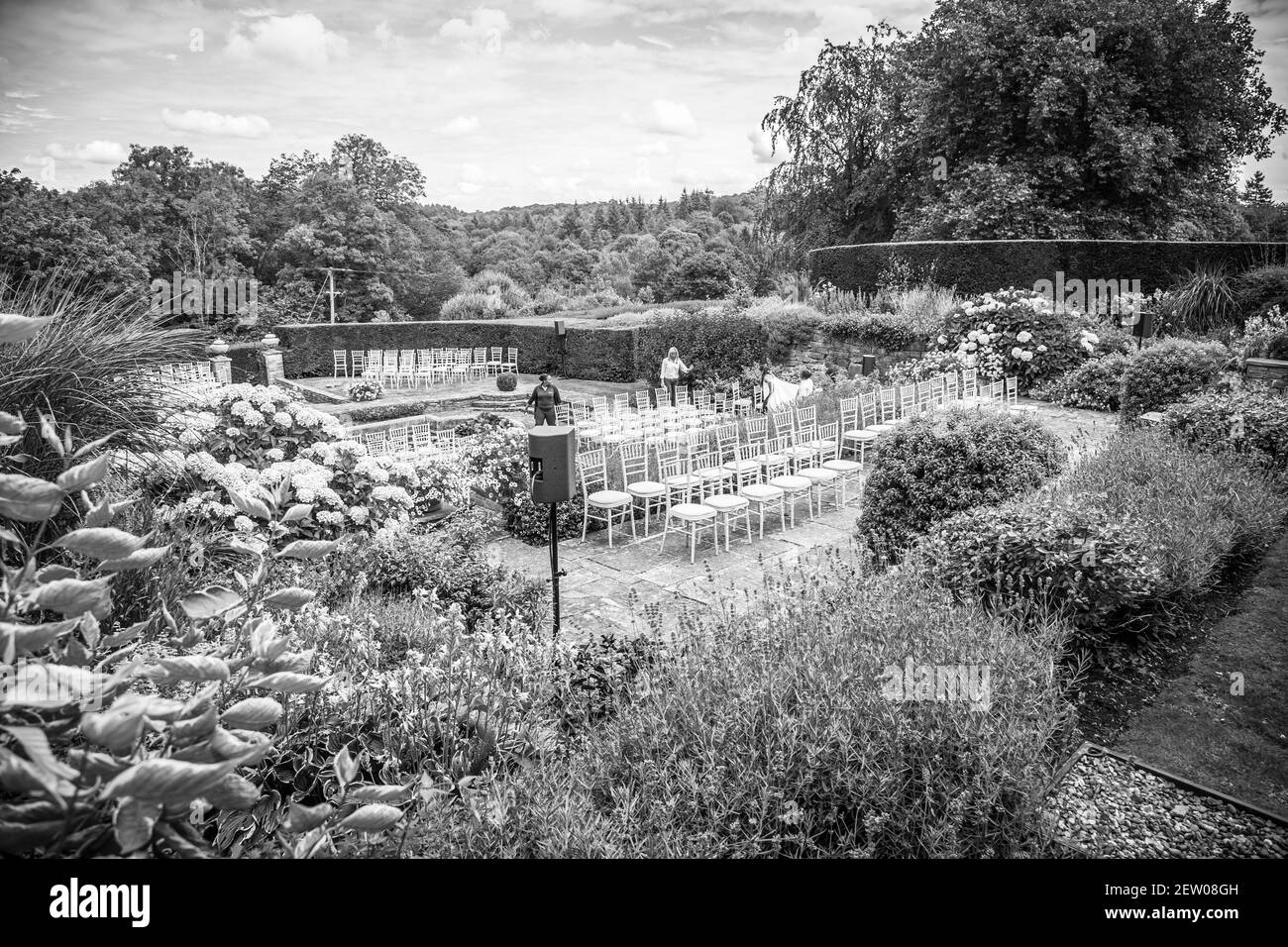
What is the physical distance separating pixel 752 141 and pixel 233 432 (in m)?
24.2

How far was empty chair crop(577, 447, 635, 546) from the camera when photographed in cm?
747

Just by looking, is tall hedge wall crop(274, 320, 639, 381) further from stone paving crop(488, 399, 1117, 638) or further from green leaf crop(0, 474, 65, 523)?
green leaf crop(0, 474, 65, 523)

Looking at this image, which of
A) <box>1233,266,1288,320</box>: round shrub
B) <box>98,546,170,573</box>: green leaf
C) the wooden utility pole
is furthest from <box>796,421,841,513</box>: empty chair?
the wooden utility pole

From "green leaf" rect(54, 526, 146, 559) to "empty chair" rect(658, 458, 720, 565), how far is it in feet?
18.5

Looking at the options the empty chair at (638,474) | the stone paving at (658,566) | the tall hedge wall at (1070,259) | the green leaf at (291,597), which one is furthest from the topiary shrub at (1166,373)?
the green leaf at (291,597)

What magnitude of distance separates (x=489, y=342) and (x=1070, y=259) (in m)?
14.5

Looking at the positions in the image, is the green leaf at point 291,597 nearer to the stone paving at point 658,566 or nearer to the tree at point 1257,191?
the stone paving at point 658,566

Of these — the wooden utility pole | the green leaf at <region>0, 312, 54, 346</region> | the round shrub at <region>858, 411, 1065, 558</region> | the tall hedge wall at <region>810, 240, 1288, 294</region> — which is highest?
the wooden utility pole

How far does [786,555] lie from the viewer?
7105 mm

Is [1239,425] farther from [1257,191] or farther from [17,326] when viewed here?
[1257,191]

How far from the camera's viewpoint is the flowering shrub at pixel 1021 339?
13594 mm

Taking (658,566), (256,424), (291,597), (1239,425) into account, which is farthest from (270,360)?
(291,597)

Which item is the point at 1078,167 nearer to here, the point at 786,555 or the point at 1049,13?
the point at 1049,13
